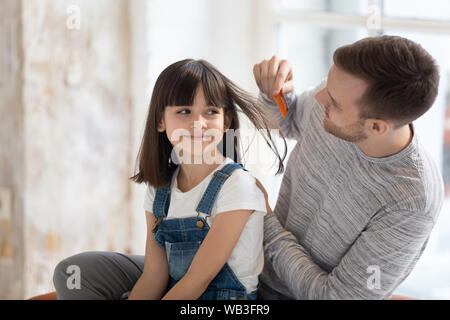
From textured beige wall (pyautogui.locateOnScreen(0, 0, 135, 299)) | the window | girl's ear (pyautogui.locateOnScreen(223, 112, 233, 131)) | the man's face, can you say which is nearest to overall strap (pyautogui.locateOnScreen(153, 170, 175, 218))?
girl's ear (pyautogui.locateOnScreen(223, 112, 233, 131))

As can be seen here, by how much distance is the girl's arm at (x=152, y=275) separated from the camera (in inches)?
52.2

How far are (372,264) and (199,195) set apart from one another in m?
0.43

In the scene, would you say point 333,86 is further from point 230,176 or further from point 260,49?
point 260,49

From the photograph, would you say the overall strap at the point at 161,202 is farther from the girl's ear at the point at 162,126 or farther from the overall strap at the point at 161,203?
the girl's ear at the point at 162,126

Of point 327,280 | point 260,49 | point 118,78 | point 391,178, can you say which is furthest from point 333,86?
point 118,78

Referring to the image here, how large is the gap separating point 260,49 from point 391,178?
Answer: 120 cm

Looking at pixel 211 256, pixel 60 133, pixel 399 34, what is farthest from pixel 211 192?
pixel 399 34

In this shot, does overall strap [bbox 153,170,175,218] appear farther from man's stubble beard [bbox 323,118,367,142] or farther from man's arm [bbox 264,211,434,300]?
man's stubble beard [bbox 323,118,367,142]

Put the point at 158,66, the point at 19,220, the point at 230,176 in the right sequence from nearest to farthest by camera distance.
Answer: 1. the point at 230,176
2. the point at 19,220
3. the point at 158,66

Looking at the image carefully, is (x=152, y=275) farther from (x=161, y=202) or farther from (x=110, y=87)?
(x=110, y=87)

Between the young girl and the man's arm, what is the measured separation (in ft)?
0.42

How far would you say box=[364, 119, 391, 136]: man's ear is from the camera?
112cm

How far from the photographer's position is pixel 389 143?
1165mm
